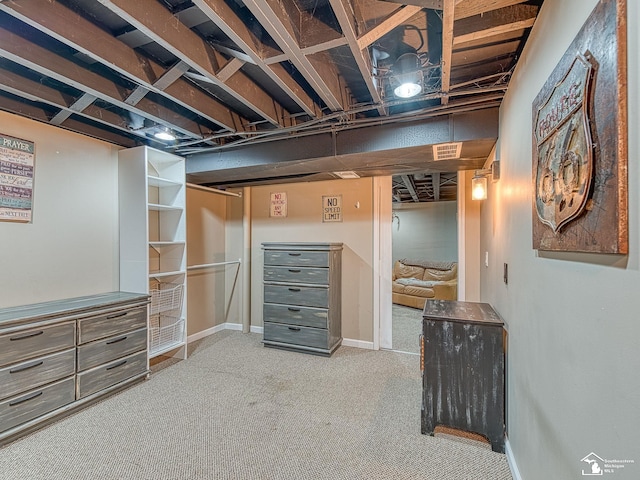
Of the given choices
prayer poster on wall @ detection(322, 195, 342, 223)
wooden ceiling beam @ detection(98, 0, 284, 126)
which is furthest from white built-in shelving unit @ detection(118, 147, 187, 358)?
prayer poster on wall @ detection(322, 195, 342, 223)

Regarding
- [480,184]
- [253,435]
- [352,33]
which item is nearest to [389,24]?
[352,33]

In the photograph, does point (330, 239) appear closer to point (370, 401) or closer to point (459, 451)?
point (370, 401)

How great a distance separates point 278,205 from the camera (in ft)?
13.9

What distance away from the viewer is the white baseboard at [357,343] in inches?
147

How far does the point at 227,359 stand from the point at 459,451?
7.75 ft

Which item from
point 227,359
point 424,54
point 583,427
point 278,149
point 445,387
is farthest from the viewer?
point 227,359

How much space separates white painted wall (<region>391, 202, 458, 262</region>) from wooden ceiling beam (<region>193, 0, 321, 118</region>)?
5.60 metres

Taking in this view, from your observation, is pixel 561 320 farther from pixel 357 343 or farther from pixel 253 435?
pixel 357 343

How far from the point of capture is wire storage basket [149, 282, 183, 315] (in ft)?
10.6

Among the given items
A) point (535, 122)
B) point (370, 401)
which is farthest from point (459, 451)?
point (535, 122)

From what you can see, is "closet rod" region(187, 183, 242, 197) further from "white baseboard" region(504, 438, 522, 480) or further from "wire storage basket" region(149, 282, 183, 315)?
"white baseboard" region(504, 438, 522, 480)

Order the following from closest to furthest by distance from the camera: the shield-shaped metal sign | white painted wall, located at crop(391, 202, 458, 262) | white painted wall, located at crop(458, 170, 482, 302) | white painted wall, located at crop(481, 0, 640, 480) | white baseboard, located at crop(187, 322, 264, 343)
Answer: white painted wall, located at crop(481, 0, 640, 480) → the shield-shaped metal sign → white painted wall, located at crop(458, 170, 482, 302) → white baseboard, located at crop(187, 322, 264, 343) → white painted wall, located at crop(391, 202, 458, 262)

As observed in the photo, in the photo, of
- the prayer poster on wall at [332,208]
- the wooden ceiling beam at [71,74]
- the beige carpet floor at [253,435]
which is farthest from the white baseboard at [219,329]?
the wooden ceiling beam at [71,74]

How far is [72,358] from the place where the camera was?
2.28 metres
